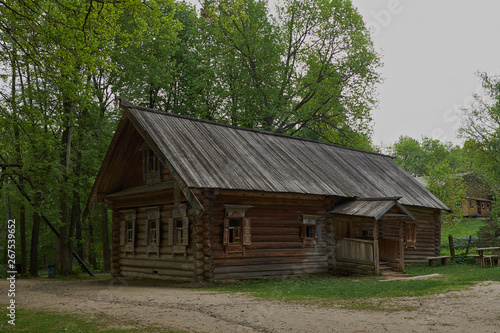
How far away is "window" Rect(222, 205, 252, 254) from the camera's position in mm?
16172

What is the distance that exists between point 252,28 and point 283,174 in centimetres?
1870

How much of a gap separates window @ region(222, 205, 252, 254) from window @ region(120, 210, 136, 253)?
15.7 ft

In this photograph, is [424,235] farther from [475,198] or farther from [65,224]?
[475,198]

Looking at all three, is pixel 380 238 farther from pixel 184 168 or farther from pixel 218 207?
pixel 184 168

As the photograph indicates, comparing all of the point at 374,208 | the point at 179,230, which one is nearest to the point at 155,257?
the point at 179,230

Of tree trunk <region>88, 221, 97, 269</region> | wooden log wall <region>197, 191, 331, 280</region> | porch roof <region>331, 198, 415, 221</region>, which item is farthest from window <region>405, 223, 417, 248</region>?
tree trunk <region>88, 221, 97, 269</region>

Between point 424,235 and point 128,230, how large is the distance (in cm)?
1563

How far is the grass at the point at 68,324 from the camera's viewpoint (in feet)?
25.6

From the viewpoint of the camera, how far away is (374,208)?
18.3 metres

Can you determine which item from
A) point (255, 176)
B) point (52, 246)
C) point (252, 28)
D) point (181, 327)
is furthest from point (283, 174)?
point (52, 246)

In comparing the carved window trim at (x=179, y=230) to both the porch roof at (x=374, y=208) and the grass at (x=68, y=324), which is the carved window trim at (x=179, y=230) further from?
the grass at (x=68, y=324)

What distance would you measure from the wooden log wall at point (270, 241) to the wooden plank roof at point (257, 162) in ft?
Result: 2.29

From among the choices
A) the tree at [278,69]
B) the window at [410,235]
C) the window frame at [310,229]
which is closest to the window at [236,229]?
the window frame at [310,229]

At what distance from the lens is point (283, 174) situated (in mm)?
18859
